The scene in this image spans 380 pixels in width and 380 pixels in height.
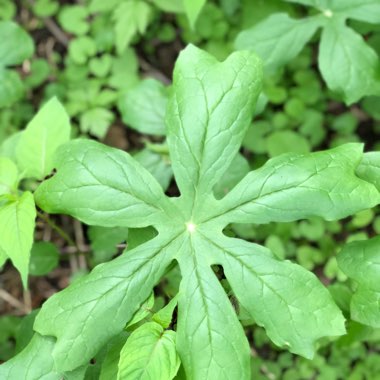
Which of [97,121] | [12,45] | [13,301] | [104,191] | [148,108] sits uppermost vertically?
[12,45]

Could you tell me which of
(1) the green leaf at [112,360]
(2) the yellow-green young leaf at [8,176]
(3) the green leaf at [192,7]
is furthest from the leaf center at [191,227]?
(3) the green leaf at [192,7]

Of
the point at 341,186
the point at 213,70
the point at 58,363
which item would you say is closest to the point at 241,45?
the point at 213,70

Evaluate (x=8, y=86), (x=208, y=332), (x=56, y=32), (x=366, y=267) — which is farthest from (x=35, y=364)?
(x=56, y=32)

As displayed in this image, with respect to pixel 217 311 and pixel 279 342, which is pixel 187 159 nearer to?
pixel 217 311

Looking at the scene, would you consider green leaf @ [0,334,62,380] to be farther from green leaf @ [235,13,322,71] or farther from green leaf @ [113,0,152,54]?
green leaf @ [113,0,152,54]

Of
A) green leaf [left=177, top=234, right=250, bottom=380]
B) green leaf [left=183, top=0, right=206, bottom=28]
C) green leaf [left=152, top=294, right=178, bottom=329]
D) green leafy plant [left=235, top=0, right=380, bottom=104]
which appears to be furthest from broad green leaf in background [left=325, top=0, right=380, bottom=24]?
green leaf [left=152, top=294, right=178, bottom=329]

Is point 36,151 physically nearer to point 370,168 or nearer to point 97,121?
point 97,121
